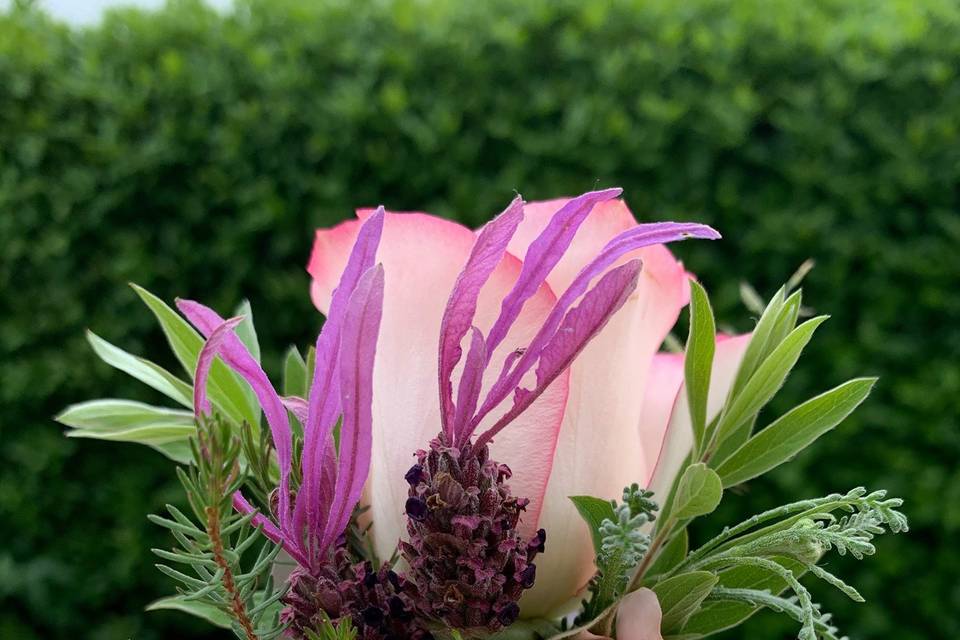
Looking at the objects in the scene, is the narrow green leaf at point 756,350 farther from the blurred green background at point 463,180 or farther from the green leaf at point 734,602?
the blurred green background at point 463,180

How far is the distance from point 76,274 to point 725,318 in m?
1.68

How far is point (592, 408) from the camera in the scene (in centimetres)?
47

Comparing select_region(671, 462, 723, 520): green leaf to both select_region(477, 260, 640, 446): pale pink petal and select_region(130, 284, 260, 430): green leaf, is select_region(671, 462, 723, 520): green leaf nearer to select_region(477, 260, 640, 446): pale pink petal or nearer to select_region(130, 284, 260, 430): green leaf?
select_region(477, 260, 640, 446): pale pink petal

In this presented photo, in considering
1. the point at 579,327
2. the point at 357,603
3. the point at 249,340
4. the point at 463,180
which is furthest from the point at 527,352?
the point at 463,180

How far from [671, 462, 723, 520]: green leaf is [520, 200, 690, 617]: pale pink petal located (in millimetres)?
48

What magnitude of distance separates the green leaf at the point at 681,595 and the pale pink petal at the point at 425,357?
0.22 ft

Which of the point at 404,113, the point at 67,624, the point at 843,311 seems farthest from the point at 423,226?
the point at 67,624

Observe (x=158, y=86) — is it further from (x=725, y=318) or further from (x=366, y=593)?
(x=366, y=593)

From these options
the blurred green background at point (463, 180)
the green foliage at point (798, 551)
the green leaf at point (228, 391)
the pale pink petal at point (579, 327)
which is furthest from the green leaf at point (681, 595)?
the blurred green background at point (463, 180)

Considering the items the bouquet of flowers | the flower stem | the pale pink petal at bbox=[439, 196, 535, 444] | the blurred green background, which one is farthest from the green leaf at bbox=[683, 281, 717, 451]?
the blurred green background

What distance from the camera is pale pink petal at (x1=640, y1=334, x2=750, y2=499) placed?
1.60ft

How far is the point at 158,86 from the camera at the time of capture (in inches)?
100

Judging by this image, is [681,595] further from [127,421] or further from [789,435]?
[127,421]

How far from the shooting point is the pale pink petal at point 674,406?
487mm
